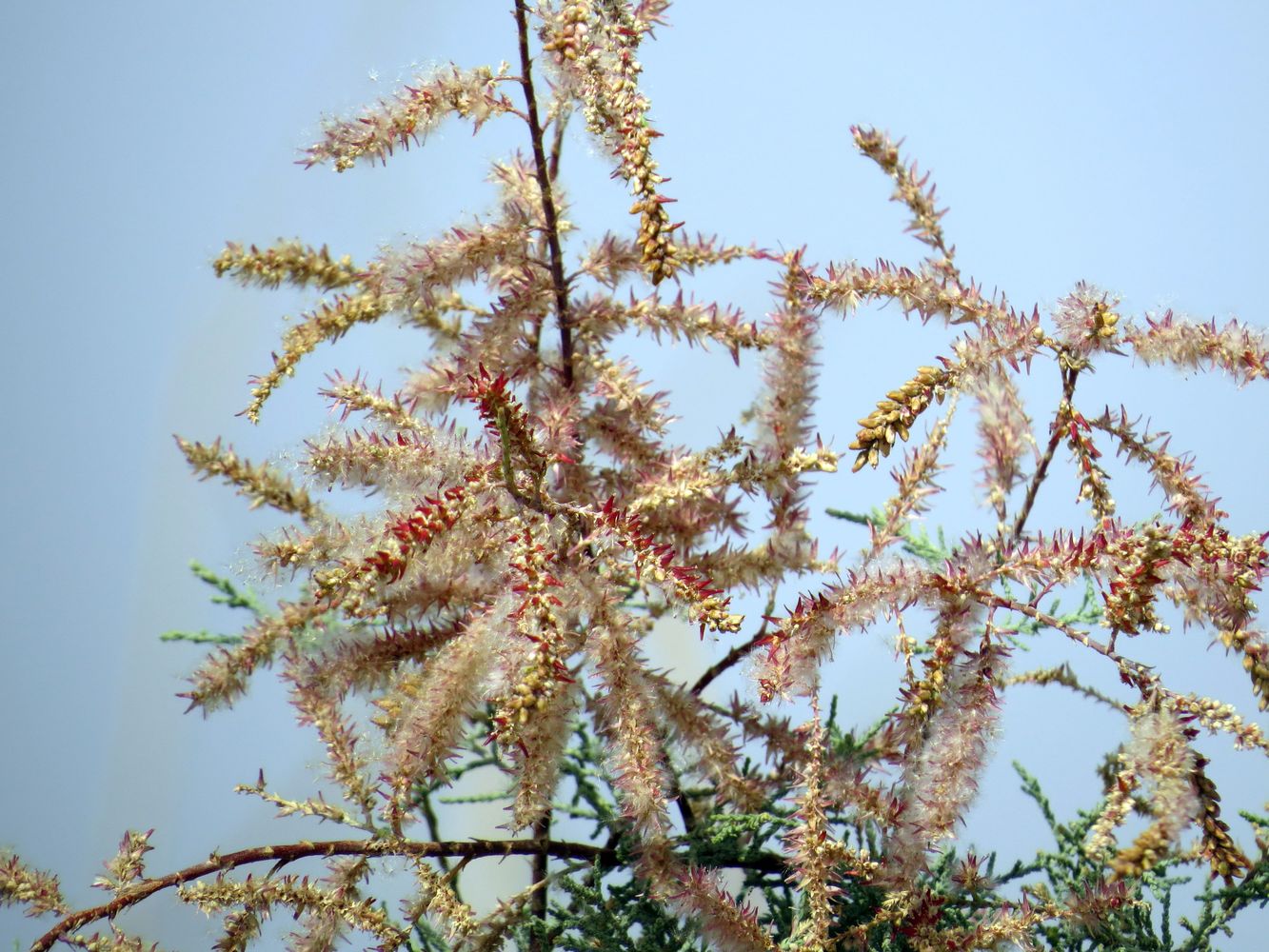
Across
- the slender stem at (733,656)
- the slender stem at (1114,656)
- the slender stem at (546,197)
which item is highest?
the slender stem at (546,197)

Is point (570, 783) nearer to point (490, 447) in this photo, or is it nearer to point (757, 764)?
point (757, 764)

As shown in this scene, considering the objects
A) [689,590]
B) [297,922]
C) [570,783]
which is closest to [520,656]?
[689,590]

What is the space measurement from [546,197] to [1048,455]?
0.34 meters

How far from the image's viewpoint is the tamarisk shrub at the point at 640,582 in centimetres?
59

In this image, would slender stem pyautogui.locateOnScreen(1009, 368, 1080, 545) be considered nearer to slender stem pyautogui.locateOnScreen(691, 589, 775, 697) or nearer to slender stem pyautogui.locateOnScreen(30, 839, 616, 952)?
slender stem pyautogui.locateOnScreen(691, 589, 775, 697)

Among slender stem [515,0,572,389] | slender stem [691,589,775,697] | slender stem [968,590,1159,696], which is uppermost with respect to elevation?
slender stem [515,0,572,389]

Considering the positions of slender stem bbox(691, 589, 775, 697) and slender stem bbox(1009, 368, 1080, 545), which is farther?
slender stem bbox(691, 589, 775, 697)

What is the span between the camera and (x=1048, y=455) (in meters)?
0.75

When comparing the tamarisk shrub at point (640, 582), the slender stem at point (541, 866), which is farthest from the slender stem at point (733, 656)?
the slender stem at point (541, 866)

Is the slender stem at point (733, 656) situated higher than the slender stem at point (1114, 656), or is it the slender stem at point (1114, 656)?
the slender stem at point (733, 656)

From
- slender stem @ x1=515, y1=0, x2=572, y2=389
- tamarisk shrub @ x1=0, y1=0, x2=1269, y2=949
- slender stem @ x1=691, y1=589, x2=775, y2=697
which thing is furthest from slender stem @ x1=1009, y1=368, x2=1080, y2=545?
slender stem @ x1=515, y1=0, x2=572, y2=389

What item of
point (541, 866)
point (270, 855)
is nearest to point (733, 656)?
point (541, 866)

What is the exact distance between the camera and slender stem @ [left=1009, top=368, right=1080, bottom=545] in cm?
65

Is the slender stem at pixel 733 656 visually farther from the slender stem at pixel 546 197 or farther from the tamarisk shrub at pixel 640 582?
the slender stem at pixel 546 197
